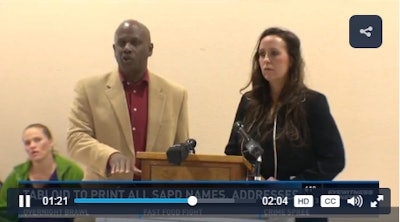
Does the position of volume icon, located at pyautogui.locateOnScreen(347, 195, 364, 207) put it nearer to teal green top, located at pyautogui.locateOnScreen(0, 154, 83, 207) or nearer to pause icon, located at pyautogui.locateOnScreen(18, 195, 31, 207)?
teal green top, located at pyautogui.locateOnScreen(0, 154, 83, 207)

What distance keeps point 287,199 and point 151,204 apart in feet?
1.12

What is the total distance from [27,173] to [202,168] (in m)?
0.46

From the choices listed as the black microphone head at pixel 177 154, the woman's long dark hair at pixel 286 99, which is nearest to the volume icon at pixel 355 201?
the woman's long dark hair at pixel 286 99

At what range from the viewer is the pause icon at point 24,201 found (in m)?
1.60

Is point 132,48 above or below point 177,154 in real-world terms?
above

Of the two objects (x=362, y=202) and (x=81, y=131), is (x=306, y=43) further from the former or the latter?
(x=81, y=131)

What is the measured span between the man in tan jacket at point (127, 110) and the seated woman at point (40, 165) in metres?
0.04

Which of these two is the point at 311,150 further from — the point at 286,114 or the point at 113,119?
the point at 113,119

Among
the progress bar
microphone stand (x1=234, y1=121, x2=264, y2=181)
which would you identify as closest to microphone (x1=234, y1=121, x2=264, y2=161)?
microphone stand (x1=234, y1=121, x2=264, y2=181)

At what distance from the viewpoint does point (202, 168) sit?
154cm

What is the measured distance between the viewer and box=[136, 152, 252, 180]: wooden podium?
5.01 feet

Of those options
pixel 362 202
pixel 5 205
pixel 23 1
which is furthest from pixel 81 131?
pixel 362 202

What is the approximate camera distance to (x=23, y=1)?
165 centimetres

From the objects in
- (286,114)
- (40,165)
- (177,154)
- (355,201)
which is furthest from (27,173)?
(355,201)
